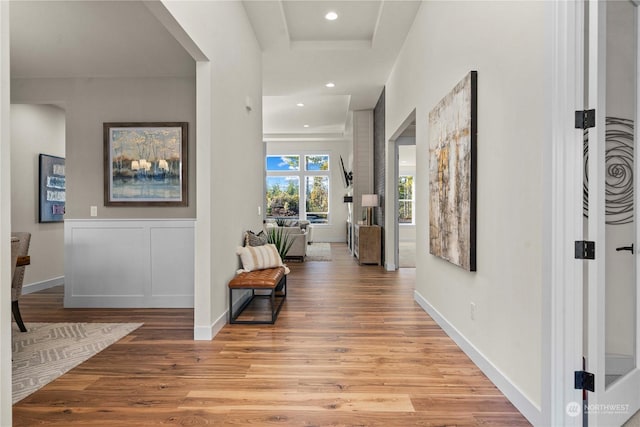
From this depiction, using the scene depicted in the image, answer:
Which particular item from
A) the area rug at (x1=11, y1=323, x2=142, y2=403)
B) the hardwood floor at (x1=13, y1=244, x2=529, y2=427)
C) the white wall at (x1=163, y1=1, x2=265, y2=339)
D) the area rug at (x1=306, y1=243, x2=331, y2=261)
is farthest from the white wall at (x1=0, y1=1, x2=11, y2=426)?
the area rug at (x1=306, y1=243, x2=331, y2=261)

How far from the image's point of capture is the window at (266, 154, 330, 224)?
1216cm

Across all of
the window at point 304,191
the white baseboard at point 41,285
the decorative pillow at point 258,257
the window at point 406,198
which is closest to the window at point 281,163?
the window at point 304,191

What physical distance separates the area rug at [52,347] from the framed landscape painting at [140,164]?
1.41 meters

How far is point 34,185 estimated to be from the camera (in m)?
4.96

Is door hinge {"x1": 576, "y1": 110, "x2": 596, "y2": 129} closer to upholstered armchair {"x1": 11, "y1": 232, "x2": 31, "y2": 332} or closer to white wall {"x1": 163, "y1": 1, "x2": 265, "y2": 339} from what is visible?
white wall {"x1": 163, "y1": 1, "x2": 265, "y2": 339}

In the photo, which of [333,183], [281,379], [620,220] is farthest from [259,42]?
[333,183]

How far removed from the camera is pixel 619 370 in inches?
72.0

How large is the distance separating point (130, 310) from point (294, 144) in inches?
353

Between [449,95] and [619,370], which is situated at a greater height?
[449,95]

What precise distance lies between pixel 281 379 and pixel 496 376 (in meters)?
1.32

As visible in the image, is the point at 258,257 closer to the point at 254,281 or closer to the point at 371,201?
the point at 254,281

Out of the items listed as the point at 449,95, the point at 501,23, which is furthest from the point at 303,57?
the point at 501,23

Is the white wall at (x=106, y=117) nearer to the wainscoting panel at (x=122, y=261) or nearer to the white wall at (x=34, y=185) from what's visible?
the wainscoting panel at (x=122, y=261)

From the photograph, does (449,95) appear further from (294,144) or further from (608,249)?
(294,144)
